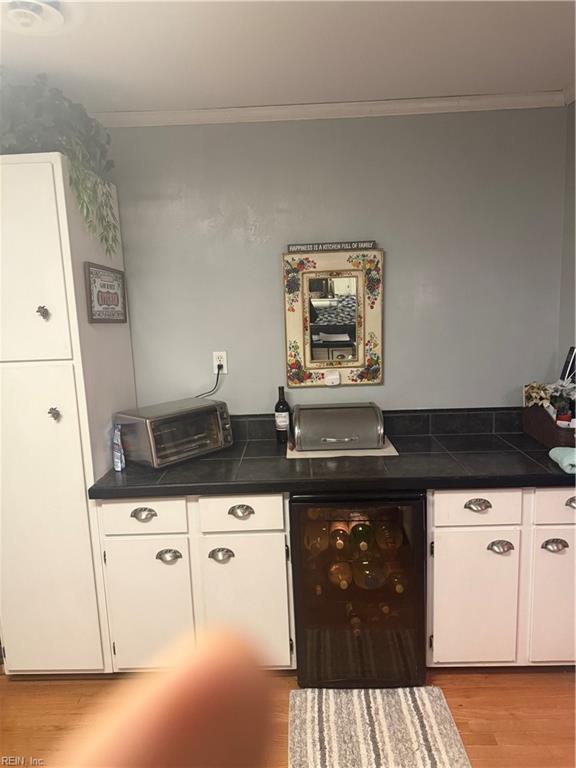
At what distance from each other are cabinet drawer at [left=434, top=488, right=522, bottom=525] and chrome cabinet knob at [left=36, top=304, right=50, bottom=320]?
165 cm

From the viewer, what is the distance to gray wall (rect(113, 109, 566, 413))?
7.33 feet

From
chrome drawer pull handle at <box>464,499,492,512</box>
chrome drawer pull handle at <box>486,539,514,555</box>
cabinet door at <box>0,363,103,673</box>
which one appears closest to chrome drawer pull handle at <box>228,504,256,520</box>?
cabinet door at <box>0,363,103,673</box>

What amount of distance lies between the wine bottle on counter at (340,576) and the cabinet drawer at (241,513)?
27 cm

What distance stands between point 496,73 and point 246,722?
7.83 ft

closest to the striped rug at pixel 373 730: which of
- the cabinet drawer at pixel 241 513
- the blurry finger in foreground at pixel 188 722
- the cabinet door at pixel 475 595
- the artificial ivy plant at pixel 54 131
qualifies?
the cabinet door at pixel 475 595

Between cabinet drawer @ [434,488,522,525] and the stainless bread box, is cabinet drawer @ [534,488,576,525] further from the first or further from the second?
the stainless bread box

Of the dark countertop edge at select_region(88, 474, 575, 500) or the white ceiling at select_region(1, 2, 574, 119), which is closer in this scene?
the white ceiling at select_region(1, 2, 574, 119)

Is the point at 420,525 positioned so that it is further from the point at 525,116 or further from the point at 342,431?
the point at 525,116

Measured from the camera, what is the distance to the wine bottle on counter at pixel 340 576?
188cm

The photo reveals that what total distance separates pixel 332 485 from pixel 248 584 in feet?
1.81

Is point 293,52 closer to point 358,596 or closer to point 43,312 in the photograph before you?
point 43,312

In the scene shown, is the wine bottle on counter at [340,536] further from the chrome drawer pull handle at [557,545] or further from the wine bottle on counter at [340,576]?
the chrome drawer pull handle at [557,545]

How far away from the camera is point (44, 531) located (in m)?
1.93

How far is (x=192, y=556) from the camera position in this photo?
1.92m
